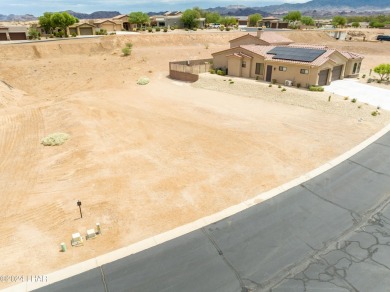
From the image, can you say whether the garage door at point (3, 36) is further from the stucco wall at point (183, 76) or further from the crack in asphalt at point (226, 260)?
the crack in asphalt at point (226, 260)

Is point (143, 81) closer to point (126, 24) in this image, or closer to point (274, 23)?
point (126, 24)

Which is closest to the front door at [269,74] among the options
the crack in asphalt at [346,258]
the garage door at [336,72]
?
the garage door at [336,72]

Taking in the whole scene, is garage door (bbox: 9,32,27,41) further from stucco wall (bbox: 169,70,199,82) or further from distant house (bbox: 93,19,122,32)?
stucco wall (bbox: 169,70,199,82)

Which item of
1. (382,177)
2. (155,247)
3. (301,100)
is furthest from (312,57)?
(155,247)

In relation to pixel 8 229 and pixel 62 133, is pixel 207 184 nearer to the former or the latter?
pixel 8 229

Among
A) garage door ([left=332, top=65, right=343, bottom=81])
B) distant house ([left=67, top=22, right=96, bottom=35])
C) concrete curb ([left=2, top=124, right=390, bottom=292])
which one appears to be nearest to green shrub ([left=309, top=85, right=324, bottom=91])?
garage door ([left=332, top=65, right=343, bottom=81])

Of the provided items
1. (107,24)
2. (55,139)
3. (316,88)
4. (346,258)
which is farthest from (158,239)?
(107,24)
